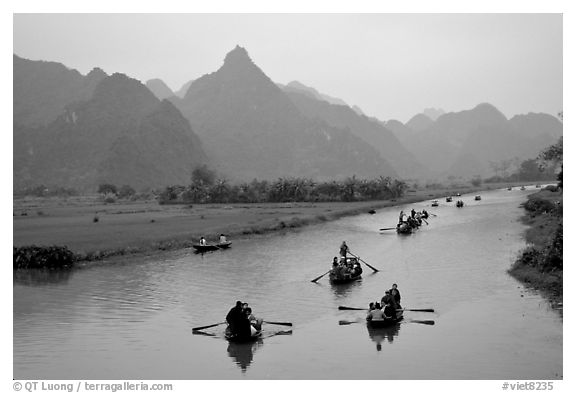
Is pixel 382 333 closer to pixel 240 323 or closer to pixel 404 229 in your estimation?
pixel 240 323

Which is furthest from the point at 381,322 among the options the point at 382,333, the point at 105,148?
the point at 105,148

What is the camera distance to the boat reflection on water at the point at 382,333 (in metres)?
17.6

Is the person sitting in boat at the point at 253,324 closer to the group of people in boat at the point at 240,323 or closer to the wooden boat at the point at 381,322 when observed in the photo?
the group of people in boat at the point at 240,323

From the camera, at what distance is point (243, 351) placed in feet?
56.1

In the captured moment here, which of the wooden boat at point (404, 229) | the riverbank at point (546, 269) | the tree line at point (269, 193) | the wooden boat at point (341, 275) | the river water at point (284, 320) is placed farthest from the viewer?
the tree line at point (269, 193)

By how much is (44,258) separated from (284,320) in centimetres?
1825

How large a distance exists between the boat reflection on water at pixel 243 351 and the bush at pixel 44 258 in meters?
18.6

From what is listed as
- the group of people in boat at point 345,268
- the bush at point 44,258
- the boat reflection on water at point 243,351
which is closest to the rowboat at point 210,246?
the bush at point 44,258

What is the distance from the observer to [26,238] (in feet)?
138

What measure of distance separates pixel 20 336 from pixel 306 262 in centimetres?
1806

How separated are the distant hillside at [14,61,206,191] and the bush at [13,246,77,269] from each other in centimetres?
11848

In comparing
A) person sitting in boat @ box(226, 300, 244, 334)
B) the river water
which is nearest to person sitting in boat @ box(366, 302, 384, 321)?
the river water
